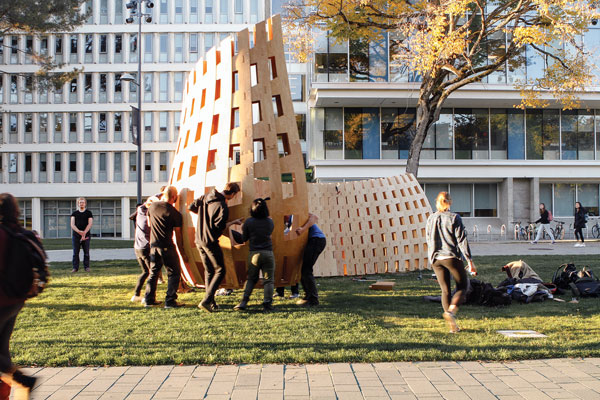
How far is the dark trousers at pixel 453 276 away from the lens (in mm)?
6586

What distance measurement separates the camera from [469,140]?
1166 inches

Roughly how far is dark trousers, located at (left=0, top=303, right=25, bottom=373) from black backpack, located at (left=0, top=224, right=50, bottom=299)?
0.12 metres

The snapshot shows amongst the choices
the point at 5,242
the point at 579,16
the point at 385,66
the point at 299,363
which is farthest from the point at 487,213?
the point at 5,242

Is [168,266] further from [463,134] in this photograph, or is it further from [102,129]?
[102,129]

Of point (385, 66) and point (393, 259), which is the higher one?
→ point (385, 66)

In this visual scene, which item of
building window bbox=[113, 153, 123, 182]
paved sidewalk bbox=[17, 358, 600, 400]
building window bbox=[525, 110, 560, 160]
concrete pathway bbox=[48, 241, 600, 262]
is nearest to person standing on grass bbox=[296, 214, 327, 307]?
paved sidewalk bbox=[17, 358, 600, 400]

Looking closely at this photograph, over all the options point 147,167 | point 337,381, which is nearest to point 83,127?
point 147,167

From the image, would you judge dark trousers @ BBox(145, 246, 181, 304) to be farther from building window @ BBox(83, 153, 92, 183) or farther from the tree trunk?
building window @ BBox(83, 153, 92, 183)

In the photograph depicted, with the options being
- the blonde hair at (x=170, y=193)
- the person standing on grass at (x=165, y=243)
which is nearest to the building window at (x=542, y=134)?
the blonde hair at (x=170, y=193)

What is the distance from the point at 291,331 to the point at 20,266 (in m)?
3.34

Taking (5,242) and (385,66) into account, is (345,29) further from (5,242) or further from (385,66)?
(5,242)

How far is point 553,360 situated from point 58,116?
44.5 m

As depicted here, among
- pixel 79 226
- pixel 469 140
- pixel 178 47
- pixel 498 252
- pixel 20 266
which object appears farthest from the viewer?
pixel 178 47

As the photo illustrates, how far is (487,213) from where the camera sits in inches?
1202
